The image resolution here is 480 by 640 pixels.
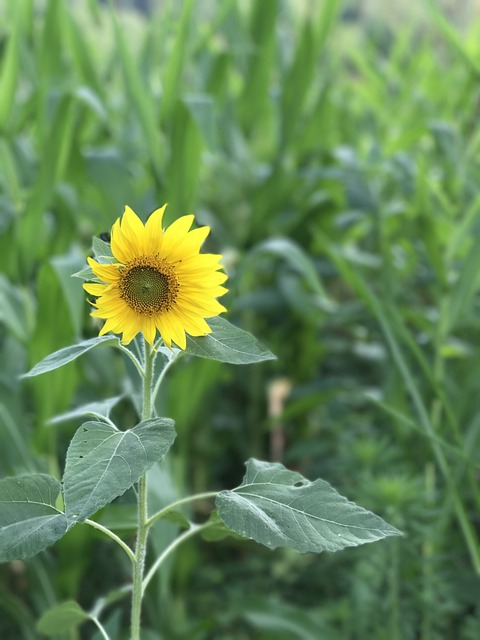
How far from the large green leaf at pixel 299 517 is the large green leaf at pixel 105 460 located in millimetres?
51

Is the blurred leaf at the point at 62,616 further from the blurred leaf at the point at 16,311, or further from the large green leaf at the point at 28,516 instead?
the blurred leaf at the point at 16,311

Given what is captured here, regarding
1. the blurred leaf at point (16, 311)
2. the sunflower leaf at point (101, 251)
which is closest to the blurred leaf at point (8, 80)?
the blurred leaf at point (16, 311)

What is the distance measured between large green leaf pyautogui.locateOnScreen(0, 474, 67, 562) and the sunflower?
97 mm

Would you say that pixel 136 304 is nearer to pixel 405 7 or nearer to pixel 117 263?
pixel 117 263

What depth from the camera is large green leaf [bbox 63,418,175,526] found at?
40 cm

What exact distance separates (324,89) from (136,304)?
1.08 metres

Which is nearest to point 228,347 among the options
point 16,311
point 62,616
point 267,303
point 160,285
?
point 160,285

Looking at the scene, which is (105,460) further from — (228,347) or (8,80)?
(8,80)

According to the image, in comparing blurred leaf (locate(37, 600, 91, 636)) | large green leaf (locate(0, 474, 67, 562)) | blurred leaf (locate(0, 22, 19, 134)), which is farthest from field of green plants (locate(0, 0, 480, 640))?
large green leaf (locate(0, 474, 67, 562))

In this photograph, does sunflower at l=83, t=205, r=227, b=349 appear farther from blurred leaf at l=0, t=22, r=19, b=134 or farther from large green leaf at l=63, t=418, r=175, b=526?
blurred leaf at l=0, t=22, r=19, b=134

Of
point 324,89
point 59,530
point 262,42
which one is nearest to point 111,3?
point 262,42

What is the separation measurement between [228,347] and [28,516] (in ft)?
0.45

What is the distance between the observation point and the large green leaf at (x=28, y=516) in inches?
16.6

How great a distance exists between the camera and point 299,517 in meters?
0.45
